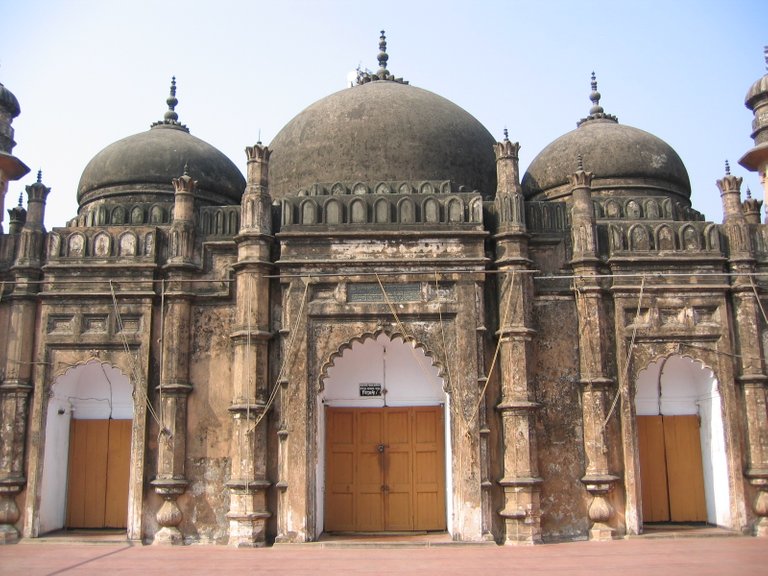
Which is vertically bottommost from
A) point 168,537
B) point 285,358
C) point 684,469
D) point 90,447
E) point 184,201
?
point 168,537

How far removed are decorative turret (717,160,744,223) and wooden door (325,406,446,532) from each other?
18.4 ft

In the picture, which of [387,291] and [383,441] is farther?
[383,441]

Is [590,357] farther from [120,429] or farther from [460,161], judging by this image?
[120,429]

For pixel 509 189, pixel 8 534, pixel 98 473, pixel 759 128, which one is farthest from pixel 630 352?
pixel 8 534

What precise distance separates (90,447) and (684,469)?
9.64 metres

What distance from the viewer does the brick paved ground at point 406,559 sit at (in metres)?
9.16

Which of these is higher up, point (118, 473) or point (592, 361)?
point (592, 361)

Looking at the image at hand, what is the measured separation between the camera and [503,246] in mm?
12125

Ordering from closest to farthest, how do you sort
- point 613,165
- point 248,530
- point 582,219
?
point 248,530 < point 582,219 < point 613,165

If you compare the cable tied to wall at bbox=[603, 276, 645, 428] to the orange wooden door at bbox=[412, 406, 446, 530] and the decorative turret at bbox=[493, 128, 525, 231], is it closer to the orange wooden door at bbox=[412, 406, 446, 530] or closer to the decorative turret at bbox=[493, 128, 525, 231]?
the decorative turret at bbox=[493, 128, 525, 231]

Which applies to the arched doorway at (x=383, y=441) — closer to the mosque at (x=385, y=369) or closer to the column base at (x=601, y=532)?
the mosque at (x=385, y=369)

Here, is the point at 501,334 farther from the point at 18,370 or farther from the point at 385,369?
the point at 18,370

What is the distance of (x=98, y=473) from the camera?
42.2 ft

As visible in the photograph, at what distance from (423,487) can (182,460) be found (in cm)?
373
